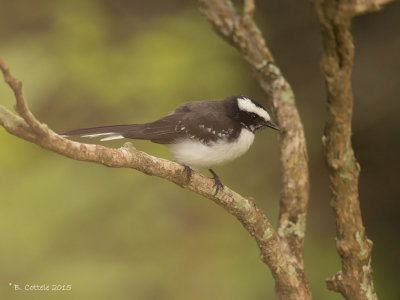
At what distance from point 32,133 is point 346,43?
52.9 inches

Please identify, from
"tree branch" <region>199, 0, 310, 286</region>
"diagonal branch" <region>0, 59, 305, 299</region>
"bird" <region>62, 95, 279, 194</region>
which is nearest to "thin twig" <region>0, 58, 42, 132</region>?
"diagonal branch" <region>0, 59, 305, 299</region>

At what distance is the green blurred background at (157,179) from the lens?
4.30 meters

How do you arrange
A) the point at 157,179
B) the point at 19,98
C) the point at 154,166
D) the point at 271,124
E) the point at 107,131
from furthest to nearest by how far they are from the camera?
1. the point at 157,179
2. the point at 271,124
3. the point at 107,131
4. the point at 154,166
5. the point at 19,98

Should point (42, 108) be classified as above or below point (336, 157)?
above

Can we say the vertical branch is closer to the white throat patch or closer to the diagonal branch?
the diagonal branch

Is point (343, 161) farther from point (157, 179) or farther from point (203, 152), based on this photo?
point (157, 179)

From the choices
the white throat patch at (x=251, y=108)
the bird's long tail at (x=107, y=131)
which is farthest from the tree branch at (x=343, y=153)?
the bird's long tail at (x=107, y=131)

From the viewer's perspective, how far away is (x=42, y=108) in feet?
16.1

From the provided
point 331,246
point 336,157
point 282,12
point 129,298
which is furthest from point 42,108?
point 336,157

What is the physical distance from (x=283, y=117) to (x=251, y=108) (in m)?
0.29

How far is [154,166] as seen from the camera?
2.61m

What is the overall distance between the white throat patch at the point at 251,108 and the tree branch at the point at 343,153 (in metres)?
0.61

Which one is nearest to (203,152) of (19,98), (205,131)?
(205,131)

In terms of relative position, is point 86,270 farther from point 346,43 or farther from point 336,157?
point 346,43
